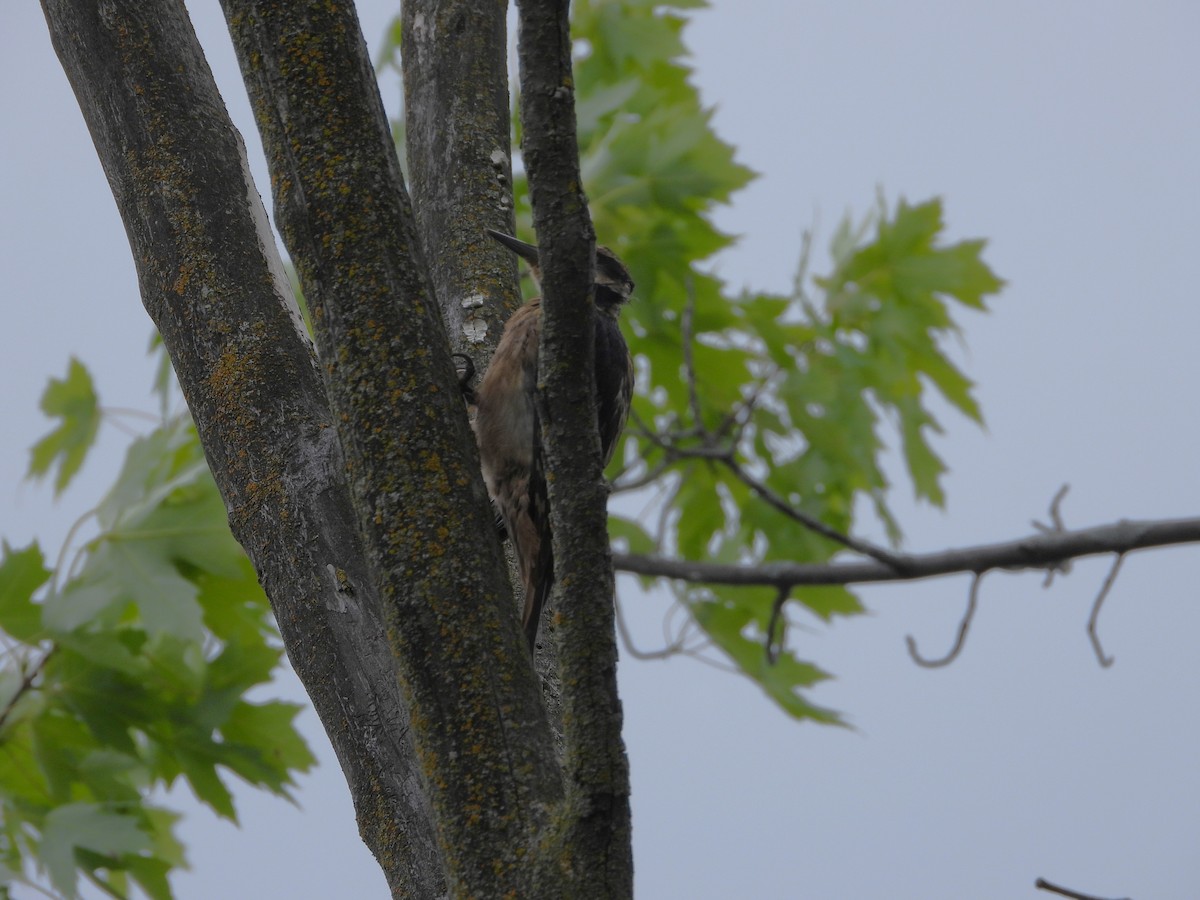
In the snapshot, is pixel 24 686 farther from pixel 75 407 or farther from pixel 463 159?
pixel 463 159

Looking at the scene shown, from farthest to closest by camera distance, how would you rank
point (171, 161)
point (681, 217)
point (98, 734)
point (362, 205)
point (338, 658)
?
1. point (681, 217)
2. point (98, 734)
3. point (171, 161)
4. point (338, 658)
5. point (362, 205)

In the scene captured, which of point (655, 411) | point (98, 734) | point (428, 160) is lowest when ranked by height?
point (98, 734)

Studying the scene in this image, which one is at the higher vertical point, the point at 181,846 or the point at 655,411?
the point at 655,411

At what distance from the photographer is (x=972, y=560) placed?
1.82 meters

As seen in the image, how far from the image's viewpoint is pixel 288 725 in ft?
11.2

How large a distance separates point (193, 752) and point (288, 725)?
28 cm

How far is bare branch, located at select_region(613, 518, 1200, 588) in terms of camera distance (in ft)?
5.86

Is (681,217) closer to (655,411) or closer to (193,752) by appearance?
(655,411)

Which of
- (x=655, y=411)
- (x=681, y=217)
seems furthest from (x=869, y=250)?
(x=655, y=411)

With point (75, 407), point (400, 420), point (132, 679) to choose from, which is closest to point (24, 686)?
point (132, 679)

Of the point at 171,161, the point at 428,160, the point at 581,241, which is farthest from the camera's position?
the point at 428,160

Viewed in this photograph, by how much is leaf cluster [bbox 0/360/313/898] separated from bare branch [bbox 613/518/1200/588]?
1.78 m

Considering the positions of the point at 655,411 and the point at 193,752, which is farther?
the point at 655,411

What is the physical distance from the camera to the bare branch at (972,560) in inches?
70.3
